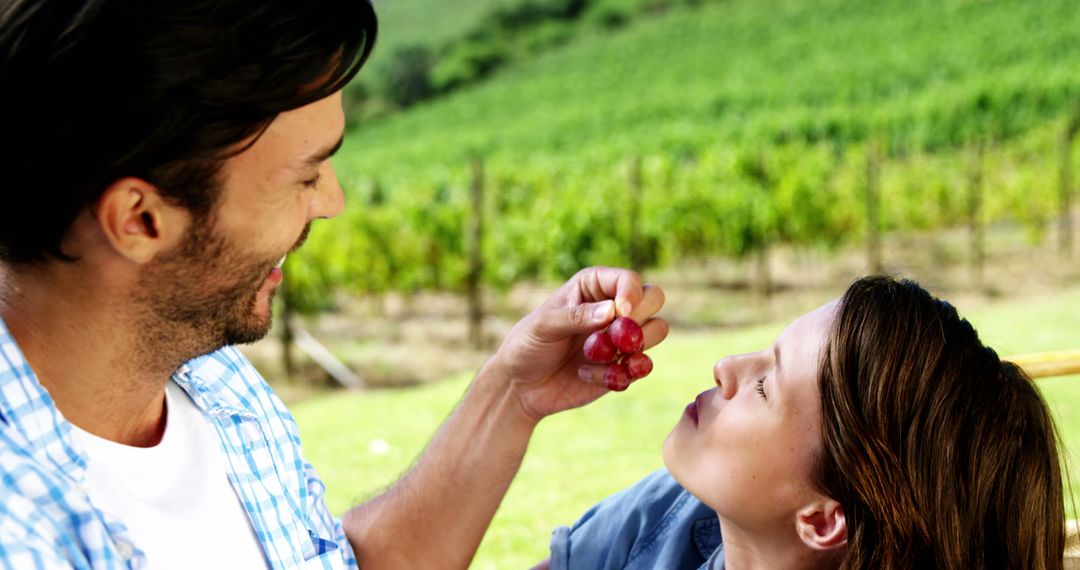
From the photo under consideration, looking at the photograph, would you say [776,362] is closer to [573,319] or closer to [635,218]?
[573,319]

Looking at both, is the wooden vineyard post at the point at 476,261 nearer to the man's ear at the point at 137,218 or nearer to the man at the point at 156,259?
the man at the point at 156,259

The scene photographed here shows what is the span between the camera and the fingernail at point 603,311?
5.29ft

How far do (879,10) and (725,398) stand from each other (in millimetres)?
26274

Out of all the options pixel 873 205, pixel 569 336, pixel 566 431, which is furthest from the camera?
pixel 873 205

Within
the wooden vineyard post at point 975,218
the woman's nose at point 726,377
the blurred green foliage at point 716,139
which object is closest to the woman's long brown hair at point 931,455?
the woman's nose at point 726,377

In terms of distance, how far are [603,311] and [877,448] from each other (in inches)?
16.1

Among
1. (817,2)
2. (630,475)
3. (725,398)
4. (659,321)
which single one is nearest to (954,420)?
(725,398)

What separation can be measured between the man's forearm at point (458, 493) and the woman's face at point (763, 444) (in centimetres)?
28

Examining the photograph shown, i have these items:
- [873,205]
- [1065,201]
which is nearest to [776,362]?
[873,205]

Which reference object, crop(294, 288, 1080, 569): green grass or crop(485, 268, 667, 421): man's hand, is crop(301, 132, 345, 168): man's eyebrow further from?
crop(294, 288, 1080, 569): green grass

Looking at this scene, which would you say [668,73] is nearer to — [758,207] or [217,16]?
[758,207]

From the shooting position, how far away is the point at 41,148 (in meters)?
1.27

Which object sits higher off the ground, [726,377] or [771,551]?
[726,377]

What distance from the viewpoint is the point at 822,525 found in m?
1.59
